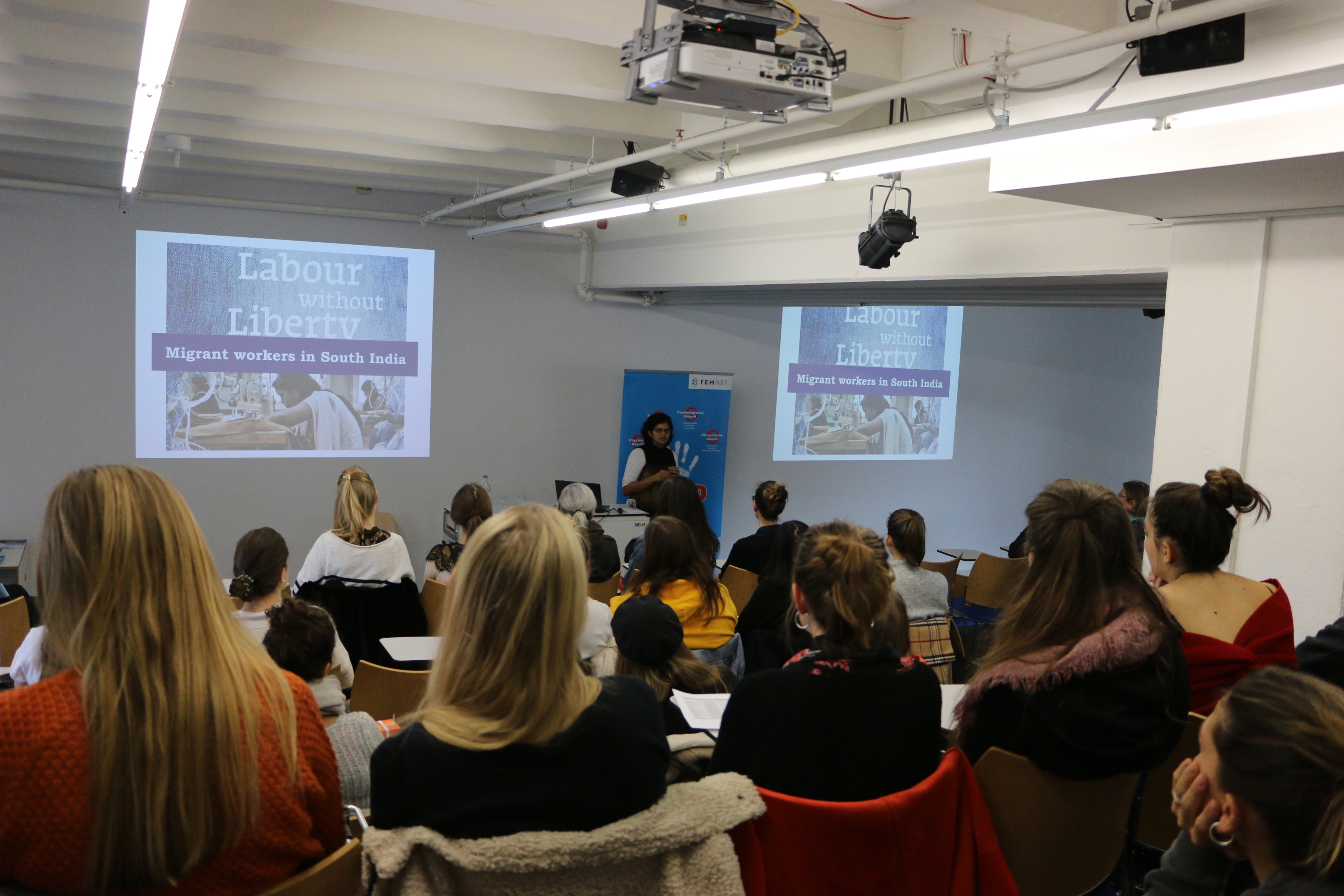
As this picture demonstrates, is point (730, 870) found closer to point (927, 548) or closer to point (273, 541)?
point (273, 541)

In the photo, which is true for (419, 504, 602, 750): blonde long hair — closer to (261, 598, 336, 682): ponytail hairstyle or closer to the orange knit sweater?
the orange knit sweater

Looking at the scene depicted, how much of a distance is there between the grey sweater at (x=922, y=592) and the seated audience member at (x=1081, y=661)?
3.92 ft

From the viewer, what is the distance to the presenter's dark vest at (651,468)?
23.2 feet

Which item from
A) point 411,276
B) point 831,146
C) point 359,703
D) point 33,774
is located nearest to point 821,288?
point 831,146

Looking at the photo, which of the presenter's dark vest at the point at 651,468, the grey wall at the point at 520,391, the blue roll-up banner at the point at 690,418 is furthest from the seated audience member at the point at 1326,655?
the blue roll-up banner at the point at 690,418

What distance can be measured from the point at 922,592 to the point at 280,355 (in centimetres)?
490

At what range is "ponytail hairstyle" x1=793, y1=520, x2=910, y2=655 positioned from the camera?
1.80 meters

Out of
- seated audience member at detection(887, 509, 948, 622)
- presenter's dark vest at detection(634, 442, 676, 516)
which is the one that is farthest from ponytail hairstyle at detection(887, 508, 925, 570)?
presenter's dark vest at detection(634, 442, 676, 516)

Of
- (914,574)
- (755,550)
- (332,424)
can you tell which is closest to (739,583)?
(755,550)

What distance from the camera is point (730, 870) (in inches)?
58.7

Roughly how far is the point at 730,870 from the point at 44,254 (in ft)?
20.3

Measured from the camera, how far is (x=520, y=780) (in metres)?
1.38

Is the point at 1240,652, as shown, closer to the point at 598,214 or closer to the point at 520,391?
the point at 598,214

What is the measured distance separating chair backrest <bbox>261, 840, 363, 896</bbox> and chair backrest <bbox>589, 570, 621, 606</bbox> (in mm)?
2624
